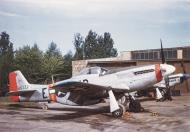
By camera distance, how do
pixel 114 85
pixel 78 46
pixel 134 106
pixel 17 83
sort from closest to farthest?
pixel 114 85, pixel 134 106, pixel 17 83, pixel 78 46

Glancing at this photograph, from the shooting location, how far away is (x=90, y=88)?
57.7ft

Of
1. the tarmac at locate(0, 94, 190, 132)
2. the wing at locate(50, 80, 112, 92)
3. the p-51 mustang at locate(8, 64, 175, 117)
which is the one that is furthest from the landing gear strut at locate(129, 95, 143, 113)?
the wing at locate(50, 80, 112, 92)

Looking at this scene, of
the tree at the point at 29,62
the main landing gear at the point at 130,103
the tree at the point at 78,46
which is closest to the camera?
the main landing gear at the point at 130,103

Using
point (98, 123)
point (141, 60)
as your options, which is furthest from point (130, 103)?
point (141, 60)

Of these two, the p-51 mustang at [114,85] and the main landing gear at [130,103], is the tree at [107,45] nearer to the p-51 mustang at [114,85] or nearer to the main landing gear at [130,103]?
the main landing gear at [130,103]

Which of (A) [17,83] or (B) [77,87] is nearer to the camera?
(B) [77,87]

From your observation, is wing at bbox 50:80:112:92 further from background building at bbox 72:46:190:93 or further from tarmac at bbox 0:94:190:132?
background building at bbox 72:46:190:93

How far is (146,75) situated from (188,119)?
3036 mm

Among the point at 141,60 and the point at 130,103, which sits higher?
the point at 141,60

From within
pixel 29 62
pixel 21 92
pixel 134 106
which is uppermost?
pixel 29 62

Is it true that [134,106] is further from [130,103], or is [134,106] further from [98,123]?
[98,123]

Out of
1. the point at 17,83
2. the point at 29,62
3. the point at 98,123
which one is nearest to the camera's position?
the point at 98,123

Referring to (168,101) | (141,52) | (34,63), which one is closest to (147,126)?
(168,101)

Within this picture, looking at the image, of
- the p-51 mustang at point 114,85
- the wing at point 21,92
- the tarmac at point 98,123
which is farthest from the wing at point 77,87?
the wing at point 21,92
